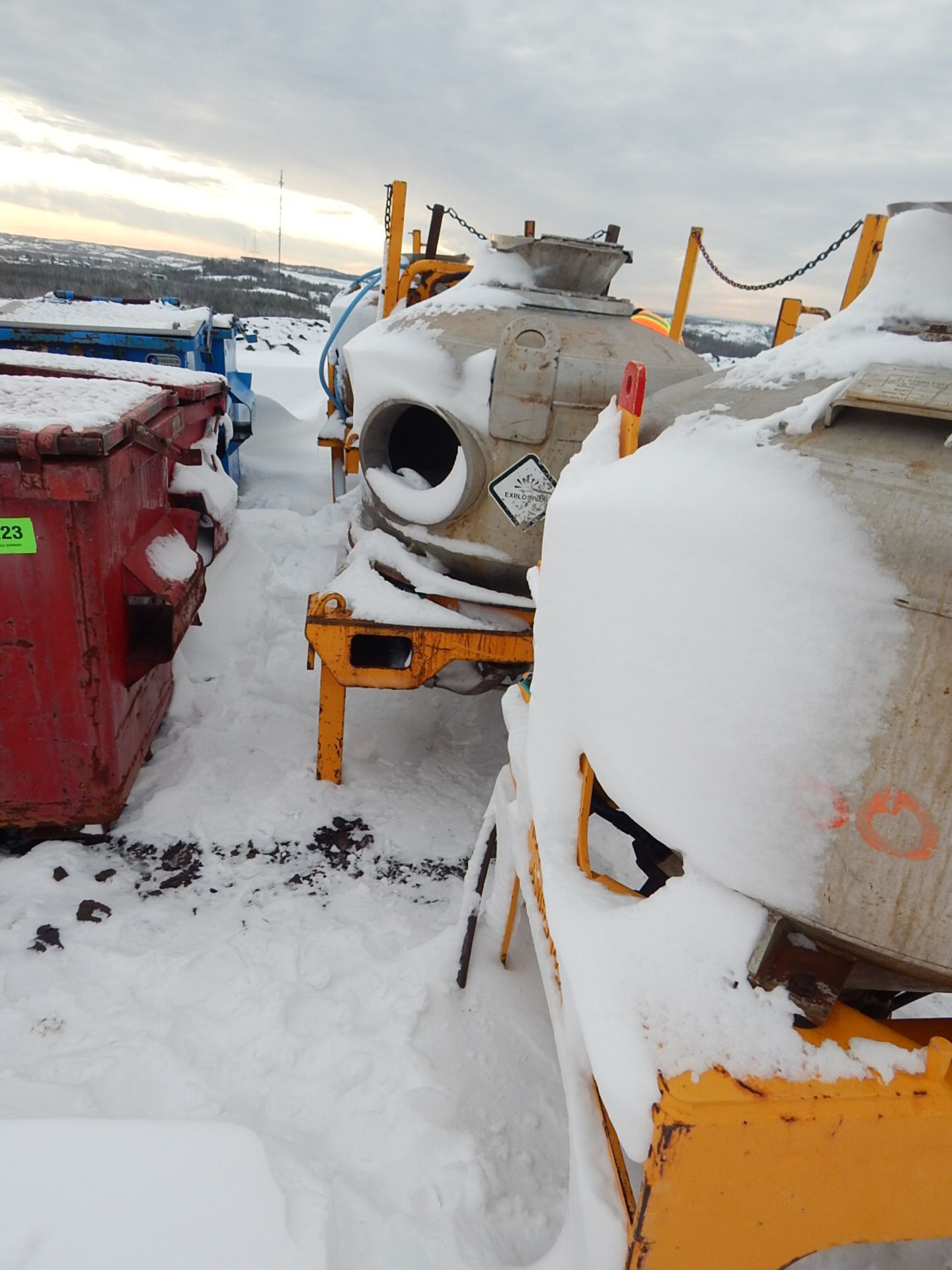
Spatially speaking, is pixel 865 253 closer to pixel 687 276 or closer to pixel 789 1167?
pixel 687 276

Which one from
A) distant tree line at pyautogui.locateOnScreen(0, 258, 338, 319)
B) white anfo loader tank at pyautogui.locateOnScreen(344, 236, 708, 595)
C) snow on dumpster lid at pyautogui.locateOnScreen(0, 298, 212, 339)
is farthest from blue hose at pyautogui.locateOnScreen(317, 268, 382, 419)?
distant tree line at pyautogui.locateOnScreen(0, 258, 338, 319)

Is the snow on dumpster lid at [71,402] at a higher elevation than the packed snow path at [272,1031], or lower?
higher

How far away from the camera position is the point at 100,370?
379cm

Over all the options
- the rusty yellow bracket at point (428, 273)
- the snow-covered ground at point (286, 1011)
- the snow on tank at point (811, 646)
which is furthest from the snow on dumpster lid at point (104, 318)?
the snow on tank at point (811, 646)

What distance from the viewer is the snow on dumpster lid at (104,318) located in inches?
211

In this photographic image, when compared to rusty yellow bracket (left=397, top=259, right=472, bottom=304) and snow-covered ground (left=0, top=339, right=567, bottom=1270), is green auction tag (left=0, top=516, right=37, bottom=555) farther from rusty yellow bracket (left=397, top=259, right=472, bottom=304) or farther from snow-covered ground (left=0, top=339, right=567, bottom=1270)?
rusty yellow bracket (left=397, top=259, right=472, bottom=304)

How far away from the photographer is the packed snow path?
1386 millimetres

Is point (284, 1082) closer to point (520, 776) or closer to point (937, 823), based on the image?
point (520, 776)

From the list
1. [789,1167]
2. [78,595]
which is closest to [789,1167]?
[789,1167]

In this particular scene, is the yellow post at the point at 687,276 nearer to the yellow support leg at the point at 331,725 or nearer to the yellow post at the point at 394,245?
the yellow post at the point at 394,245

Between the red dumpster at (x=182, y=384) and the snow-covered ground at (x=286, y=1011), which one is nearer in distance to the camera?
the snow-covered ground at (x=286, y=1011)

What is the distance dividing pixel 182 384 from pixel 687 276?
8.38 ft

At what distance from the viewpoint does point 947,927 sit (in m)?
1.05

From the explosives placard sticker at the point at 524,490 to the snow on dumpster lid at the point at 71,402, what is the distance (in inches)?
48.0
